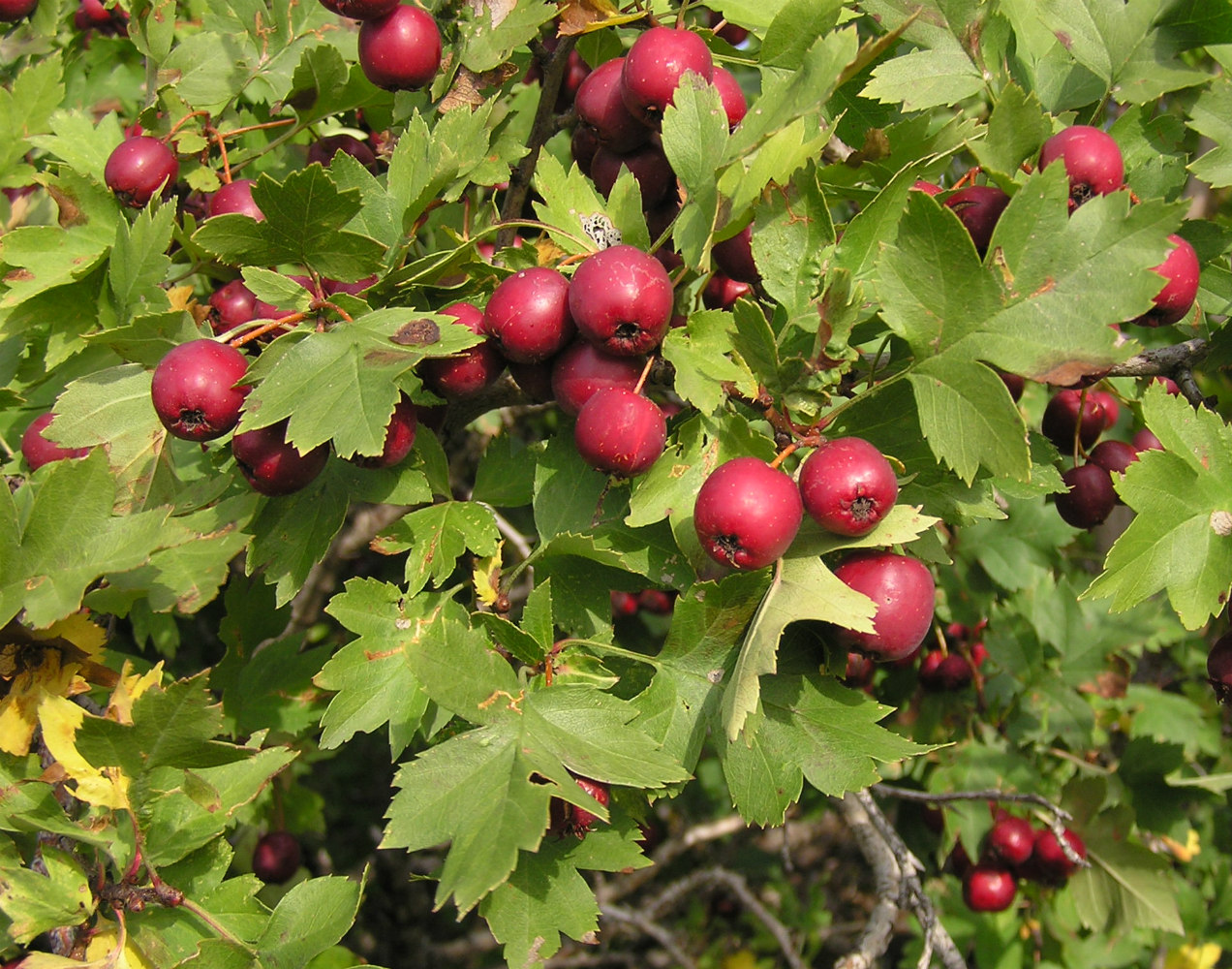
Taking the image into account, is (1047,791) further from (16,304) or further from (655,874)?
(16,304)

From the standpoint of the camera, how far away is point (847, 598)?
1.35 m

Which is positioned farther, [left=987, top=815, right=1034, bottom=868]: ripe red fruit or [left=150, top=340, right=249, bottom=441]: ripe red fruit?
[left=987, top=815, right=1034, bottom=868]: ripe red fruit

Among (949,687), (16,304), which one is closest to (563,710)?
(16,304)

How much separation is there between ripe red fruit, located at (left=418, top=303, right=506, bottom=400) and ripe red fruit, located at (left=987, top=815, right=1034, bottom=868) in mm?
2059

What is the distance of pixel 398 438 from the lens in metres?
1.62

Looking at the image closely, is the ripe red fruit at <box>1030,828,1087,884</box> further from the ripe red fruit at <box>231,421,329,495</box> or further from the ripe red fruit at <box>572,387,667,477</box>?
the ripe red fruit at <box>231,421,329,495</box>

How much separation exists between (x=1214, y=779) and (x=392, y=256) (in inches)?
86.9

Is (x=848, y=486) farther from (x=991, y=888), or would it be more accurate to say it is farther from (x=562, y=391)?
(x=991, y=888)

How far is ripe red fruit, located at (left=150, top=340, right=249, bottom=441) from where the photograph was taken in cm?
148

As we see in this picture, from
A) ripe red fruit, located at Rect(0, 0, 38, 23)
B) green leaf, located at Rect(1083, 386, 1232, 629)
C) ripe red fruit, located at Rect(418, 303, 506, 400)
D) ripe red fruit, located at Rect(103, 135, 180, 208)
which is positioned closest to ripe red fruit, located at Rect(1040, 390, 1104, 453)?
green leaf, located at Rect(1083, 386, 1232, 629)

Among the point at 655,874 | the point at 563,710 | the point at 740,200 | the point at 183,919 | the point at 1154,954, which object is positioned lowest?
the point at 655,874

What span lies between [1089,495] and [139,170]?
1.98 m

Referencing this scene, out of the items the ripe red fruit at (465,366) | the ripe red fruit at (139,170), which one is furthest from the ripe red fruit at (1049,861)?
the ripe red fruit at (139,170)

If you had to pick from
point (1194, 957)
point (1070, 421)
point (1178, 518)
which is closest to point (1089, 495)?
point (1070, 421)
